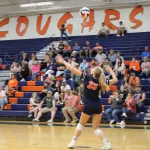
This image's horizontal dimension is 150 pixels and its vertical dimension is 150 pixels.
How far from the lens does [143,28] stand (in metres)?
20.4

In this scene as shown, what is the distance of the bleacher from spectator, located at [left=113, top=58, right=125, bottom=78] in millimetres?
522

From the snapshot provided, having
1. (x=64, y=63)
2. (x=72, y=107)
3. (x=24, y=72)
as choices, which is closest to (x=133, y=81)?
(x=72, y=107)

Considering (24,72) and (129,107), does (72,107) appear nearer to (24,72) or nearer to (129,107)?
(129,107)

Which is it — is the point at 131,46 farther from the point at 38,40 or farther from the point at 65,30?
the point at 38,40

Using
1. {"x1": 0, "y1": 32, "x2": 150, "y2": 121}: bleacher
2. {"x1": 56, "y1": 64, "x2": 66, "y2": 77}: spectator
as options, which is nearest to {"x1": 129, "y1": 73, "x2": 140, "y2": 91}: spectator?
{"x1": 0, "y1": 32, "x2": 150, "y2": 121}: bleacher

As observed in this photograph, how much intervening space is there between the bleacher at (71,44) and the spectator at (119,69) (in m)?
0.52

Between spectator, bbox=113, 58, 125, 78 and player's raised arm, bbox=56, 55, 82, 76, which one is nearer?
player's raised arm, bbox=56, 55, 82, 76

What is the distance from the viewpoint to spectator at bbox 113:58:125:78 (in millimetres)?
15148

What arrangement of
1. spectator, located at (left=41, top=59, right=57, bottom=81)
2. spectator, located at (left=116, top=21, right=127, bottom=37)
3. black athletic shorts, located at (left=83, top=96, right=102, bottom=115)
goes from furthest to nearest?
spectator, located at (left=116, top=21, right=127, bottom=37), spectator, located at (left=41, top=59, right=57, bottom=81), black athletic shorts, located at (left=83, top=96, right=102, bottom=115)

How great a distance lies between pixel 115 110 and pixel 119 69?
3.10 m

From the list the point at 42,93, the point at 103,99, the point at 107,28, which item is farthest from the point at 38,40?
the point at 103,99

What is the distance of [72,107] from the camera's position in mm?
13445

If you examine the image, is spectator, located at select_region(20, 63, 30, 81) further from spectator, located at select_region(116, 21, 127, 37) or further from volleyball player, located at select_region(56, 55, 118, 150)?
volleyball player, located at select_region(56, 55, 118, 150)

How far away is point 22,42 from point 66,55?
20.0 feet
